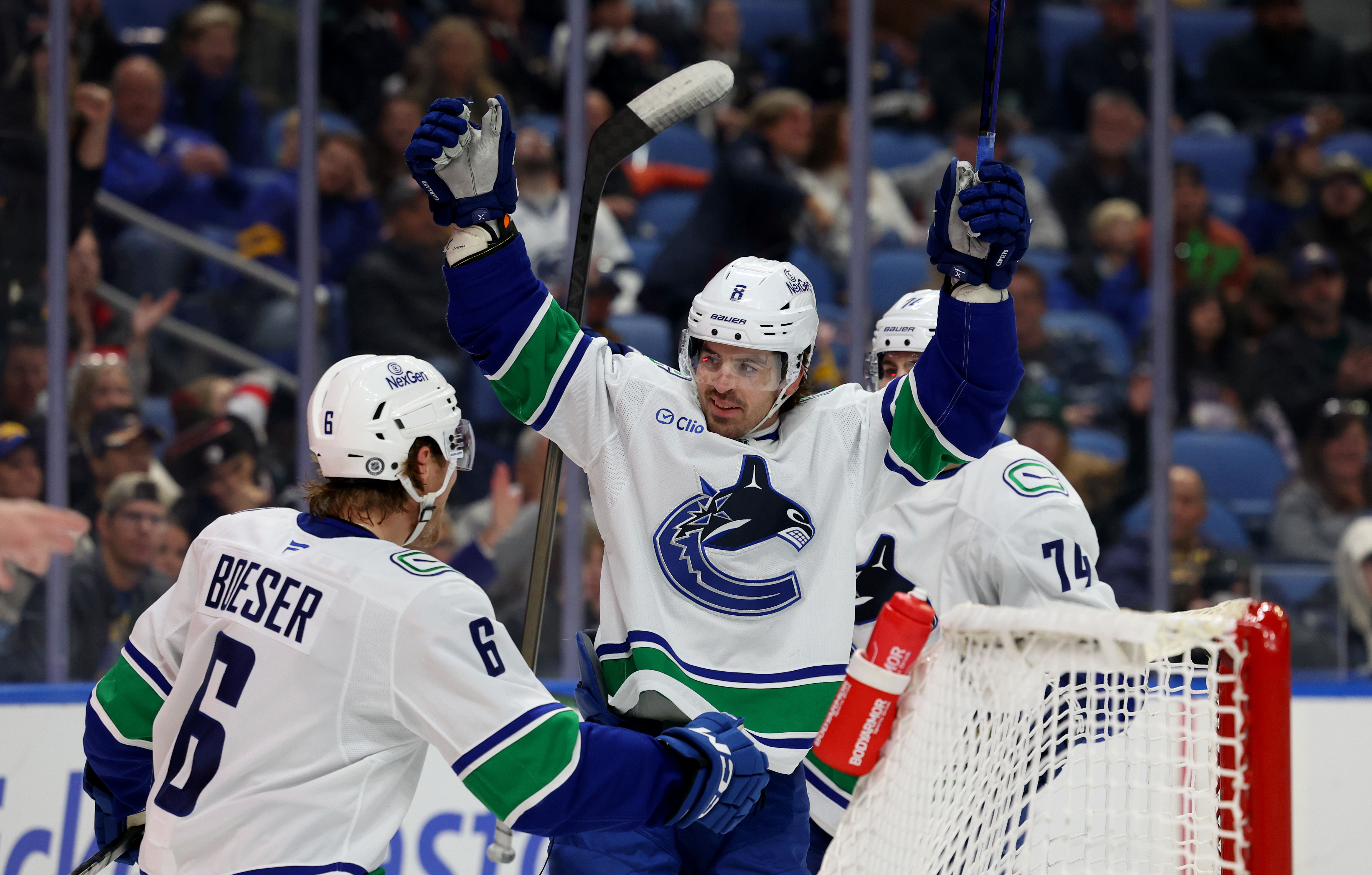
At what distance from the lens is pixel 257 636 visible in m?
1.82

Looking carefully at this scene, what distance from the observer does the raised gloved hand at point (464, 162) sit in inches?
87.9

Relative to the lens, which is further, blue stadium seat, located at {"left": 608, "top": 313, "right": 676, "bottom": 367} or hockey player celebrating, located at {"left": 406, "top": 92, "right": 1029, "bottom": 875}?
blue stadium seat, located at {"left": 608, "top": 313, "right": 676, "bottom": 367}

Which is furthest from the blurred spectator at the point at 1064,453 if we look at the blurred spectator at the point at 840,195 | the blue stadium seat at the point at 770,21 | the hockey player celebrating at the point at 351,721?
the hockey player celebrating at the point at 351,721

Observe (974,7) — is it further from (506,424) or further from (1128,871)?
(1128,871)

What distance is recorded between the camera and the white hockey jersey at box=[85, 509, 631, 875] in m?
1.80

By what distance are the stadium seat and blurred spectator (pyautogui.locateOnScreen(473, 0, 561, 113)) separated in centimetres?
243

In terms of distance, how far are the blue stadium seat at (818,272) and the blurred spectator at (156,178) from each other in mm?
1719

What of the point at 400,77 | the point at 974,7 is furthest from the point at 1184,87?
the point at 400,77

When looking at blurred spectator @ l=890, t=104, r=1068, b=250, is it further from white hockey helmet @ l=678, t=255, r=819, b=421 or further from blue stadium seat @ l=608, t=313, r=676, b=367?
white hockey helmet @ l=678, t=255, r=819, b=421

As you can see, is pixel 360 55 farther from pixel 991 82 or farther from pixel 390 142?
pixel 991 82

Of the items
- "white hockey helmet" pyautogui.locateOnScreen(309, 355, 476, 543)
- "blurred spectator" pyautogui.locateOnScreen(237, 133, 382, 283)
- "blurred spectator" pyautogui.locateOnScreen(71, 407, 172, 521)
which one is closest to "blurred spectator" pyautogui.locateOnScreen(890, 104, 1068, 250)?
"blurred spectator" pyautogui.locateOnScreen(237, 133, 382, 283)

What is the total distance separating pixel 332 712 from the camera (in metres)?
1.80

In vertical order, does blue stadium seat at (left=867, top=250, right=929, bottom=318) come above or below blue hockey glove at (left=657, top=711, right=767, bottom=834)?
above

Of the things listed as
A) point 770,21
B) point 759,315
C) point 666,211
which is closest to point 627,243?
point 666,211
